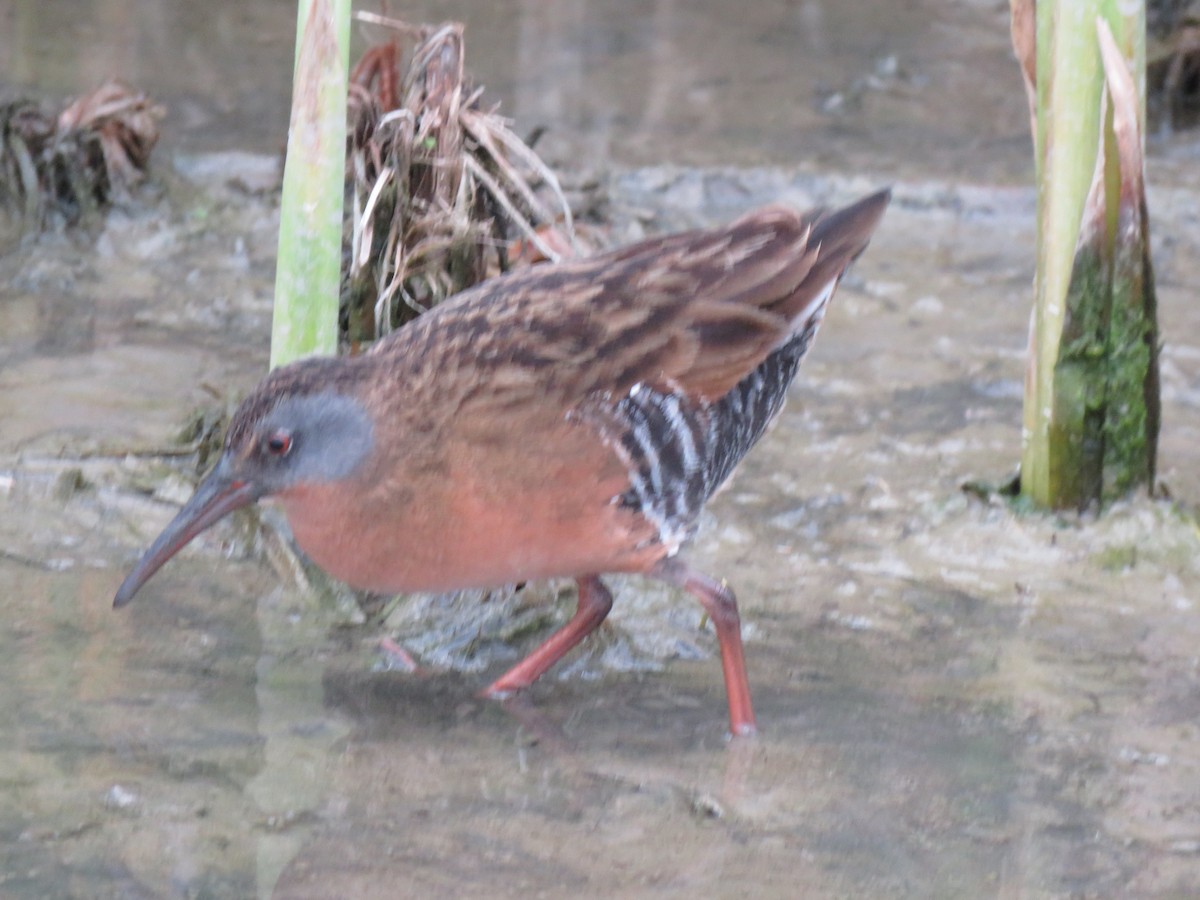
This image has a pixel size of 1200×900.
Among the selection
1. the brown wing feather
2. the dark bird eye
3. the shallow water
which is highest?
the brown wing feather

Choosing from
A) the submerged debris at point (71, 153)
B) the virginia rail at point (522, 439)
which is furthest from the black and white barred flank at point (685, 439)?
the submerged debris at point (71, 153)

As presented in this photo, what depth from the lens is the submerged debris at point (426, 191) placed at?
13.7ft

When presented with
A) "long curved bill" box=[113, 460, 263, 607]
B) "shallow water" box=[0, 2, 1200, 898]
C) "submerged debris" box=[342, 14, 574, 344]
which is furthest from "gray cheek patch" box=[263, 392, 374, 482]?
"submerged debris" box=[342, 14, 574, 344]

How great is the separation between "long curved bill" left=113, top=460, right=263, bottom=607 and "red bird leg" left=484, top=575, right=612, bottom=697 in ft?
2.20

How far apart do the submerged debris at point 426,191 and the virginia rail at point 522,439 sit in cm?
65

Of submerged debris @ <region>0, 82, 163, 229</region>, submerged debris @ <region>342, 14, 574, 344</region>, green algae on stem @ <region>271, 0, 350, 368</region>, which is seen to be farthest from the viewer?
submerged debris @ <region>0, 82, 163, 229</region>

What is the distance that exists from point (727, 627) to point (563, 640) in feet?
1.25

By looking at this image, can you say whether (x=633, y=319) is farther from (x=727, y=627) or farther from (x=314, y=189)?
(x=314, y=189)

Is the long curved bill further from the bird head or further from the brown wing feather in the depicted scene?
the brown wing feather

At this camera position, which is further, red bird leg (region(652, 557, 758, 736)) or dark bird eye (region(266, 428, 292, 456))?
red bird leg (region(652, 557, 758, 736))

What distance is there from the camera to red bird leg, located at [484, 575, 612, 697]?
11.8ft

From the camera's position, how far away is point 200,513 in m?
3.35

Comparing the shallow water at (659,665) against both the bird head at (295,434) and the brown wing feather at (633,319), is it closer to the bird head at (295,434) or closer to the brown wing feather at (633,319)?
the bird head at (295,434)

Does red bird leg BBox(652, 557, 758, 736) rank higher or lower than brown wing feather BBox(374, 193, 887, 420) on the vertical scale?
lower
